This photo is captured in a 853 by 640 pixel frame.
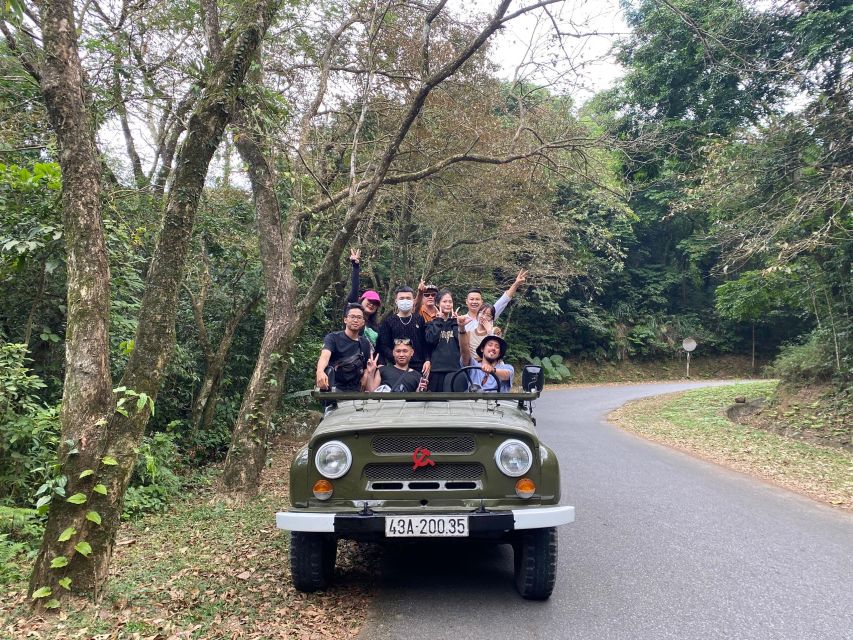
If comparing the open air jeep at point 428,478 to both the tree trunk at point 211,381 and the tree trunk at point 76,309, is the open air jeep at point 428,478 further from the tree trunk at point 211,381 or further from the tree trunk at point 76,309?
the tree trunk at point 211,381

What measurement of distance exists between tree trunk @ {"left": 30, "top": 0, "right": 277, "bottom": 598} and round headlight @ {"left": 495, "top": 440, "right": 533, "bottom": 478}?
2286 millimetres

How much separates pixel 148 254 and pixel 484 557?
272 inches

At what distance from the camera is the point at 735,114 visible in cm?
1405

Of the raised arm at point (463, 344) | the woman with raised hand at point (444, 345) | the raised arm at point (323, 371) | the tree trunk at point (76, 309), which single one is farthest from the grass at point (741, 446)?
the tree trunk at point (76, 309)

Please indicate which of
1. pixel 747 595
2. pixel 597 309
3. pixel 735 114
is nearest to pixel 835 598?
pixel 747 595

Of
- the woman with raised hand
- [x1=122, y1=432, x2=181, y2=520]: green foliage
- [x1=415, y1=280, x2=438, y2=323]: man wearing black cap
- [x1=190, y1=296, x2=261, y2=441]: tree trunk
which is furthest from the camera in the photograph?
[x1=190, y1=296, x2=261, y2=441]: tree trunk

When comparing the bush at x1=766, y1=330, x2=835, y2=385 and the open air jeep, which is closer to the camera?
the open air jeep

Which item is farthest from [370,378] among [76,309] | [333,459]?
[76,309]

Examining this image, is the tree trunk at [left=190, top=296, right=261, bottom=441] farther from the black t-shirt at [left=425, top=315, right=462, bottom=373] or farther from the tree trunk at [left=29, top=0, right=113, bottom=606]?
the tree trunk at [left=29, top=0, right=113, bottom=606]

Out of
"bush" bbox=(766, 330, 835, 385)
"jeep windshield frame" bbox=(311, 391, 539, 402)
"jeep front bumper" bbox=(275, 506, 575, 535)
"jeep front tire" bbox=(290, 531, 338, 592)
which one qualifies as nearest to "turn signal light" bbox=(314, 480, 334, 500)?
"jeep front bumper" bbox=(275, 506, 575, 535)

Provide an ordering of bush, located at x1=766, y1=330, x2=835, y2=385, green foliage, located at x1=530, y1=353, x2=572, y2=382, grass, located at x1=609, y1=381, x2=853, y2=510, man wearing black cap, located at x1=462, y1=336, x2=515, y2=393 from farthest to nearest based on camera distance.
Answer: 1. green foliage, located at x1=530, y1=353, x2=572, y2=382
2. bush, located at x1=766, y1=330, x2=835, y2=385
3. grass, located at x1=609, y1=381, x2=853, y2=510
4. man wearing black cap, located at x1=462, y1=336, x2=515, y2=393

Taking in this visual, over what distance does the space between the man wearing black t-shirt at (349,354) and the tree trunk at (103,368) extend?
1.48 meters

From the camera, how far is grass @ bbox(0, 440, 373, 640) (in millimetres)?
3576

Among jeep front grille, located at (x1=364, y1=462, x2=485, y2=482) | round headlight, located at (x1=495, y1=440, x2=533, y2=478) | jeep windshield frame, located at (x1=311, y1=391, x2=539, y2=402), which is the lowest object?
jeep front grille, located at (x1=364, y1=462, x2=485, y2=482)
